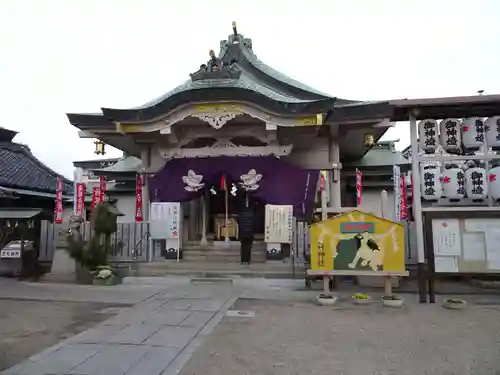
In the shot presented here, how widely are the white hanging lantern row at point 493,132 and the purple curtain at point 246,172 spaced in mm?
4786

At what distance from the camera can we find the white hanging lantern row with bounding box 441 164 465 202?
8836 millimetres

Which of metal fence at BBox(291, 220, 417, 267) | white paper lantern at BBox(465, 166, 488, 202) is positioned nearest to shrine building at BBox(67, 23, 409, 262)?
metal fence at BBox(291, 220, 417, 267)

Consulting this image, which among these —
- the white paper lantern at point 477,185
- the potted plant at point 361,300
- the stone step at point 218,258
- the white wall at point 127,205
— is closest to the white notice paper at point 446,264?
the white paper lantern at point 477,185

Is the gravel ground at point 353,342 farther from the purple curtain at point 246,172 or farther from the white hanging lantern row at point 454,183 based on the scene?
the purple curtain at point 246,172

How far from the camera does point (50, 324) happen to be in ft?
20.1

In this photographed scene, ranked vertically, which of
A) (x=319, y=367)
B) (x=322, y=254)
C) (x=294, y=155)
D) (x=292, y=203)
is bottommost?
(x=319, y=367)

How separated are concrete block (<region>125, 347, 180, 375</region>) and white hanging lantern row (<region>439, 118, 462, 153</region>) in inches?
284

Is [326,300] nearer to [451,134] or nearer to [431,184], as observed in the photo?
[431,184]

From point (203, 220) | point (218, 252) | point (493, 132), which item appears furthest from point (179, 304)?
point (493, 132)

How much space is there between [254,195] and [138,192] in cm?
396

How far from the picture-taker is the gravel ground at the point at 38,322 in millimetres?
4820

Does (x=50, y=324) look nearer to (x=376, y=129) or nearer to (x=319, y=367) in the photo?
(x=319, y=367)

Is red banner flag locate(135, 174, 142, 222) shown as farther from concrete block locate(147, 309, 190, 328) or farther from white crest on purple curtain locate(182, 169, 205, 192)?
concrete block locate(147, 309, 190, 328)

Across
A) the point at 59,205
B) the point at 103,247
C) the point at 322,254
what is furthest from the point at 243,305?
the point at 59,205
